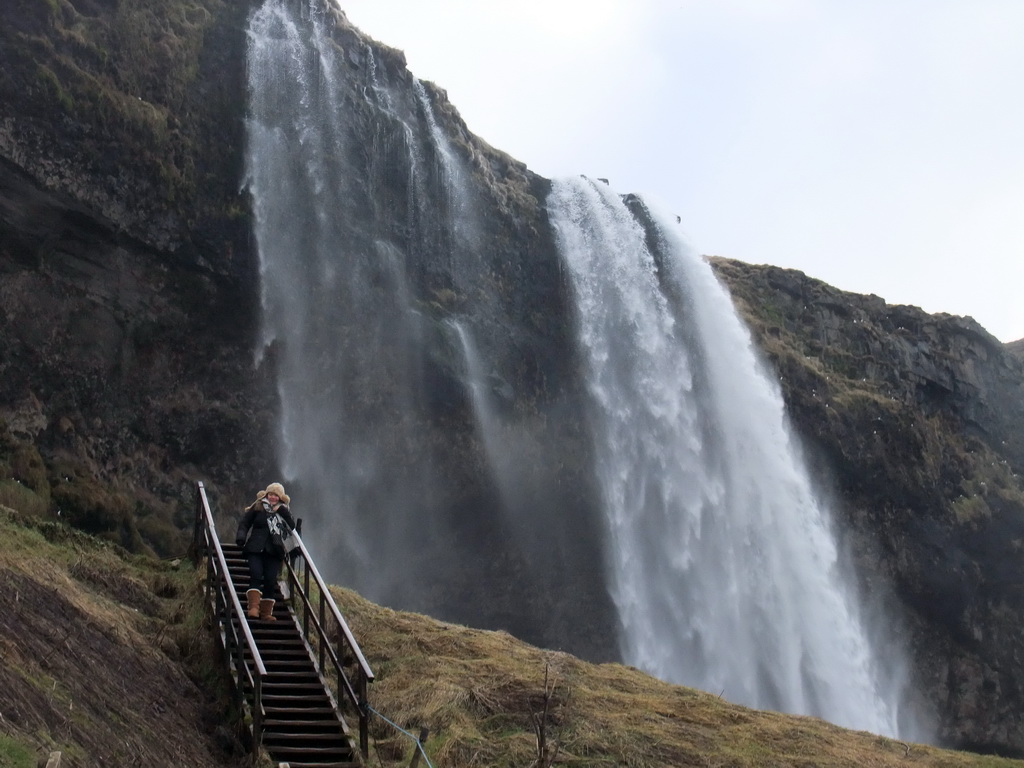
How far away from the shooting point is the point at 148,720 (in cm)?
Answer: 827

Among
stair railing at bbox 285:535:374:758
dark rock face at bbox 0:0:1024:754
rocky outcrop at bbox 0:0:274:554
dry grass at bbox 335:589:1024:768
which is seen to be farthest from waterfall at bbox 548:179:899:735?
stair railing at bbox 285:535:374:758

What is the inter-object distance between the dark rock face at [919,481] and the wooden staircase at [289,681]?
31663 mm

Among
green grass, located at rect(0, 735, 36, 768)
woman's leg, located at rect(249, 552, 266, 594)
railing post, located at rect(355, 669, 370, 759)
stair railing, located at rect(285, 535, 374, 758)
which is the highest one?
woman's leg, located at rect(249, 552, 266, 594)

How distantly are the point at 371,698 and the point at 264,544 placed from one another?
225 centimetres

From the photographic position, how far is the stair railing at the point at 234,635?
878cm

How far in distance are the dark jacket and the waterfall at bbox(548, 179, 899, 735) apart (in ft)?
74.7

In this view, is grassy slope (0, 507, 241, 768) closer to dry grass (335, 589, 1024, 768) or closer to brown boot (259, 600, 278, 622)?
brown boot (259, 600, 278, 622)

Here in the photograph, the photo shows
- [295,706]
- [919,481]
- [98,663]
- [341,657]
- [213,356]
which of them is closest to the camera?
[98,663]

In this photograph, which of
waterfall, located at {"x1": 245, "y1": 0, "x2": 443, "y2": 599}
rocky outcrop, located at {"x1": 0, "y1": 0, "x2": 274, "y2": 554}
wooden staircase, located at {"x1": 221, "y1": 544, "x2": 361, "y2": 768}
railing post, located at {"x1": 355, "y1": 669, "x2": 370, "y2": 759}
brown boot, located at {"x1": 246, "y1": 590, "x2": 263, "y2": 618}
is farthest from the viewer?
waterfall, located at {"x1": 245, "y1": 0, "x2": 443, "y2": 599}

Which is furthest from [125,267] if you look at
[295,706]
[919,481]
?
[919,481]

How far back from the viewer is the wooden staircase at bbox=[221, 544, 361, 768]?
29.2 feet

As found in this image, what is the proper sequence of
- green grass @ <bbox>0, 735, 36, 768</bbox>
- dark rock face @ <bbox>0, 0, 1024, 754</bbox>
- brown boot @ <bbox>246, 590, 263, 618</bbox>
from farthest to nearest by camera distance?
1. dark rock face @ <bbox>0, 0, 1024, 754</bbox>
2. brown boot @ <bbox>246, 590, 263, 618</bbox>
3. green grass @ <bbox>0, 735, 36, 768</bbox>

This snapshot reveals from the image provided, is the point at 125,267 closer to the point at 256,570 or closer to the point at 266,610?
the point at 256,570

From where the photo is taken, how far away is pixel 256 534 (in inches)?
435
